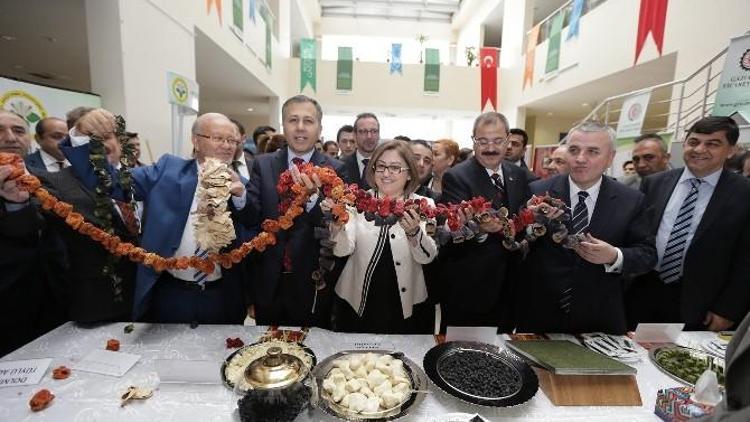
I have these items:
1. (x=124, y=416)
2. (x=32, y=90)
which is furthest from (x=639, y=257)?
(x=32, y=90)

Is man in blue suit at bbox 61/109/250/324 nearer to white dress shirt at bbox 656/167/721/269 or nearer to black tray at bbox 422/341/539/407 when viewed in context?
black tray at bbox 422/341/539/407

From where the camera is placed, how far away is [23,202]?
1836 millimetres

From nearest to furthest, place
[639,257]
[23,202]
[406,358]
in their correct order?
[406,358] < [23,202] < [639,257]

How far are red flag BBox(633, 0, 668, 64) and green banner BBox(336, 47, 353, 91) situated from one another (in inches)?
323

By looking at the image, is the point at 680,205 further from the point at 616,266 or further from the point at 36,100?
the point at 36,100

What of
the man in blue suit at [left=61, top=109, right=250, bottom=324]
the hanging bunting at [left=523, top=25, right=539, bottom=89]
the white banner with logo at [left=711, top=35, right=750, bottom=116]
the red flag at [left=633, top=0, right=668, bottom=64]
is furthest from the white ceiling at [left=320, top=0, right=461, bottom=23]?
the man in blue suit at [left=61, top=109, right=250, bottom=324]

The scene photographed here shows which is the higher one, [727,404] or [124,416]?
[727,404]

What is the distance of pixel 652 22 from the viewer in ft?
22.7

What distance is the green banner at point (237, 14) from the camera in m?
7.23

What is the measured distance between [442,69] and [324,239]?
12.4 metres

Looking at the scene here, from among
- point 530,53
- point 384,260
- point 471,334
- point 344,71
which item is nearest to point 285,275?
point 384,260

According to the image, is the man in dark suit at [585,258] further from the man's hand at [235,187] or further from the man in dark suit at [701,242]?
the man's hand at [235,187]

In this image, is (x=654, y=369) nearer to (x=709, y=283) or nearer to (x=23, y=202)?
(x=709, y=283)

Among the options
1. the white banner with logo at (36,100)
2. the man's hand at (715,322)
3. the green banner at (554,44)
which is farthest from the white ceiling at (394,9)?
the man's hand at (715,322)
